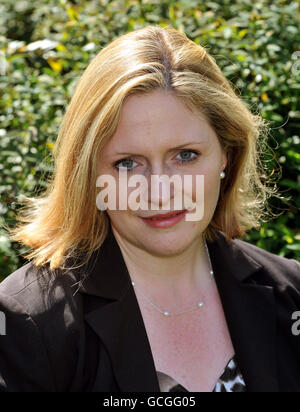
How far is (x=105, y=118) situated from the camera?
225cm

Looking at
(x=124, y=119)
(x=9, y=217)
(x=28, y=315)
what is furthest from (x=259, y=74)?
(x=28, y=315)

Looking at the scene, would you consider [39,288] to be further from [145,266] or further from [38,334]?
[145,266]

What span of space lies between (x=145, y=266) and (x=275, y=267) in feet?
1.75

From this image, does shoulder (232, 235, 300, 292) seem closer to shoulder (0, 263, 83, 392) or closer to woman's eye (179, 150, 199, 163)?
woman's eye (179, 150, 199, 163)

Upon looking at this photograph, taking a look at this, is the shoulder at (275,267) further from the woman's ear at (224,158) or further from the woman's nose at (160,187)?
the woman's nose at (160,187)

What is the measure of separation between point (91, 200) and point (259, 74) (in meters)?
1.14

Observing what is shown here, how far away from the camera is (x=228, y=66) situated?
326 centimetres

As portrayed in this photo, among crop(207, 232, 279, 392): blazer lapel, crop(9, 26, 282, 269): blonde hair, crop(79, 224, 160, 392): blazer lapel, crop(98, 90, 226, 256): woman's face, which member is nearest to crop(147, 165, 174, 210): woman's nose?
crop(98, 90, 226, 256): woman's face

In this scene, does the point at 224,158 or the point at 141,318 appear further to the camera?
the point at 224,158

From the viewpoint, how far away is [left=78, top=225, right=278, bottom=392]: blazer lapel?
89.9 inches

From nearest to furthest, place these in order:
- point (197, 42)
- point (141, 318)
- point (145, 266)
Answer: point (141, 318)
point (145, 266)
point (197, 42)

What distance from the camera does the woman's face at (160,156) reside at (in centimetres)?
225

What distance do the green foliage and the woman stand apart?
0.42 meters

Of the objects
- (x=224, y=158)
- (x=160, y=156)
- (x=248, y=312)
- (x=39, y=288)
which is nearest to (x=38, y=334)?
(x=39, y=288)
